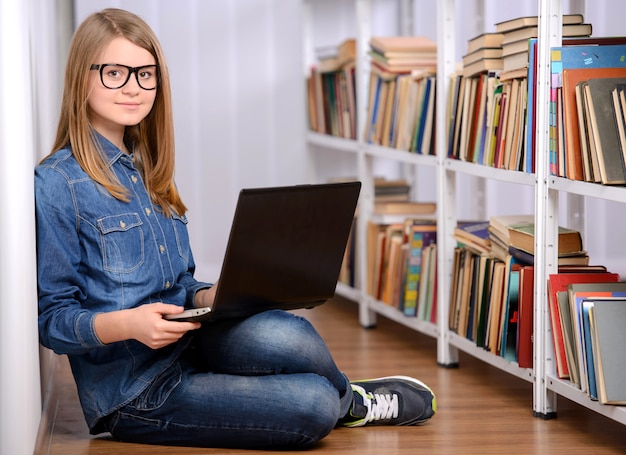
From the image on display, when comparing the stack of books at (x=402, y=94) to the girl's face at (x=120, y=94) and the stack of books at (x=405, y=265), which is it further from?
the girl's face at (x=120, y=94)

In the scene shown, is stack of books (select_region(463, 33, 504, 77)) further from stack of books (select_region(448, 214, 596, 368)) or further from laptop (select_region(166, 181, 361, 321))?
laptop (select_region(166, 181, 361, 321))

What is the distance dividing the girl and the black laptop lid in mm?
83

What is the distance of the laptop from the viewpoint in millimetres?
1719

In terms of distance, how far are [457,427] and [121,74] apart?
997mm

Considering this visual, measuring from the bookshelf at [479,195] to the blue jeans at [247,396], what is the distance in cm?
50

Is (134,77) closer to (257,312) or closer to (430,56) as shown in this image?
(257,312)

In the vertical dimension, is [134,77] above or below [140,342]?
above

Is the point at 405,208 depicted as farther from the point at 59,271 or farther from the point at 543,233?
the point at 59,271

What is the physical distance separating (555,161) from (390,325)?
1263 millimetres

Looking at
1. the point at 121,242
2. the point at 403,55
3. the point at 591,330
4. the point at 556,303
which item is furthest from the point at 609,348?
the point at 403,55

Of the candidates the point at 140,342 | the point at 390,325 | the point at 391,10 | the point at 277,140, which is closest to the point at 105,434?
the point at 140,342

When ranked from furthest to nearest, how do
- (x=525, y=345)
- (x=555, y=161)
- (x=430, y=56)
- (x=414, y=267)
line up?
1. (x=430, y=56)
2. (x=414, y=267)
3. (x=525, y=345)
4. (x=555, y=161)

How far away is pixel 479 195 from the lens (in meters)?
3.19

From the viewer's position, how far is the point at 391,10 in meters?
4.04
